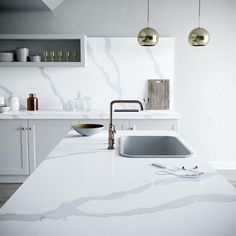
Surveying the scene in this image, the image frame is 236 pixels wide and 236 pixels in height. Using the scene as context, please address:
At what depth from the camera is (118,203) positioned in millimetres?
1286

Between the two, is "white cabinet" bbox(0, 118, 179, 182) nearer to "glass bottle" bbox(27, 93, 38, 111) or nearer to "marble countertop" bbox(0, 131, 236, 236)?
"glass bottle" bbox(27, 93, 38, 111)

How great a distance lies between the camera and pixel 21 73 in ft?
16.1

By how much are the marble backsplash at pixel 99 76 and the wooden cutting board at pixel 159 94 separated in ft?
0.24

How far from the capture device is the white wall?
4.82 m

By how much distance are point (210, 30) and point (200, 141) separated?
163 centimetres

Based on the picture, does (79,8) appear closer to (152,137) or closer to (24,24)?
(24,24)

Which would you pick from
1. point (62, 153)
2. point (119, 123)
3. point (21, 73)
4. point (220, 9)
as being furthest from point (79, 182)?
point (220, 9)

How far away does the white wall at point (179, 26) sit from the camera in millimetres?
4816

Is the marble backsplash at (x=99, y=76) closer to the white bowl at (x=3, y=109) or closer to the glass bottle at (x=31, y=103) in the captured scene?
the glass bottle at (x=31, y=103)

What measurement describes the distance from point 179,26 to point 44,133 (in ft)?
7.95

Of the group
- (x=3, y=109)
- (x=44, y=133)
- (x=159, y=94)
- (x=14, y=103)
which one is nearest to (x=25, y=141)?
(x=44, y=133)

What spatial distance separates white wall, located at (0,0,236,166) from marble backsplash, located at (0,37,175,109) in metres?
0.22

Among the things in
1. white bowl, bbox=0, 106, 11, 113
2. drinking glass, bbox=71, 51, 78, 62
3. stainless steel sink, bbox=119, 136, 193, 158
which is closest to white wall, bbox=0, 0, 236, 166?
drinking glass, bbox=71, 51, 78, 62

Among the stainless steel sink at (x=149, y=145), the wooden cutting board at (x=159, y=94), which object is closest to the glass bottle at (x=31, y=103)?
the wooden cutting board at (x=159, y=94)
